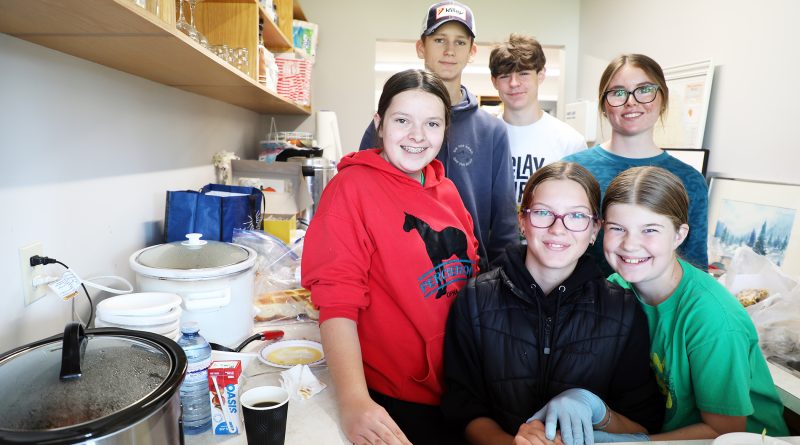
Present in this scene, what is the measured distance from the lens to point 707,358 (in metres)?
1.09

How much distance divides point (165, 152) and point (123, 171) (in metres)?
0.34

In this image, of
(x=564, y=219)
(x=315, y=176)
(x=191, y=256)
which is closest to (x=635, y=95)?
(x=564, y=219)

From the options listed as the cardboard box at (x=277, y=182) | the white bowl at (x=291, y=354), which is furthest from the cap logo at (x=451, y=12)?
the white bowl at (x=291, y=354)

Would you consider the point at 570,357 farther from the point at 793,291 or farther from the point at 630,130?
the point at 793,291

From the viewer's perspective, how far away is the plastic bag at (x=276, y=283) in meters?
1.57

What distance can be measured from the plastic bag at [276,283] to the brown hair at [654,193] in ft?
3.11

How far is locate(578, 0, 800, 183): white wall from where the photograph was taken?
2.13 metres

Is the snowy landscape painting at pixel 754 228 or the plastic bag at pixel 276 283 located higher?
the snowy landscape painting at pixel 754 228

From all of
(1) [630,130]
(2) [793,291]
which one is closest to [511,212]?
(1) [630,130]

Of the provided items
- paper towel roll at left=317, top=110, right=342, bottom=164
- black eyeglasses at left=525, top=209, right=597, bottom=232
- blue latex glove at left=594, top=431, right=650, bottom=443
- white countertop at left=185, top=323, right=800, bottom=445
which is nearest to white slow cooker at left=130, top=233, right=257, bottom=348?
white countertop at left=185, top=323, right=800, bottom=445

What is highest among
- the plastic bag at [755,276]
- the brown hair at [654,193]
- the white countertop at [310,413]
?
the brown hair at [654,193]

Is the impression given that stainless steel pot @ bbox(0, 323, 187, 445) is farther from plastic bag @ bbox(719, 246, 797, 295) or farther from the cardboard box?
plastic bag @ bbox(719, 246, 797, 295)

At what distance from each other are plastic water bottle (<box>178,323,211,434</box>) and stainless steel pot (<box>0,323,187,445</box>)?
0.51 ft

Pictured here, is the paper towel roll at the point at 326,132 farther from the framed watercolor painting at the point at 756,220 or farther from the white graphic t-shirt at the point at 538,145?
the framed watercolor painting at the point at 756,220
